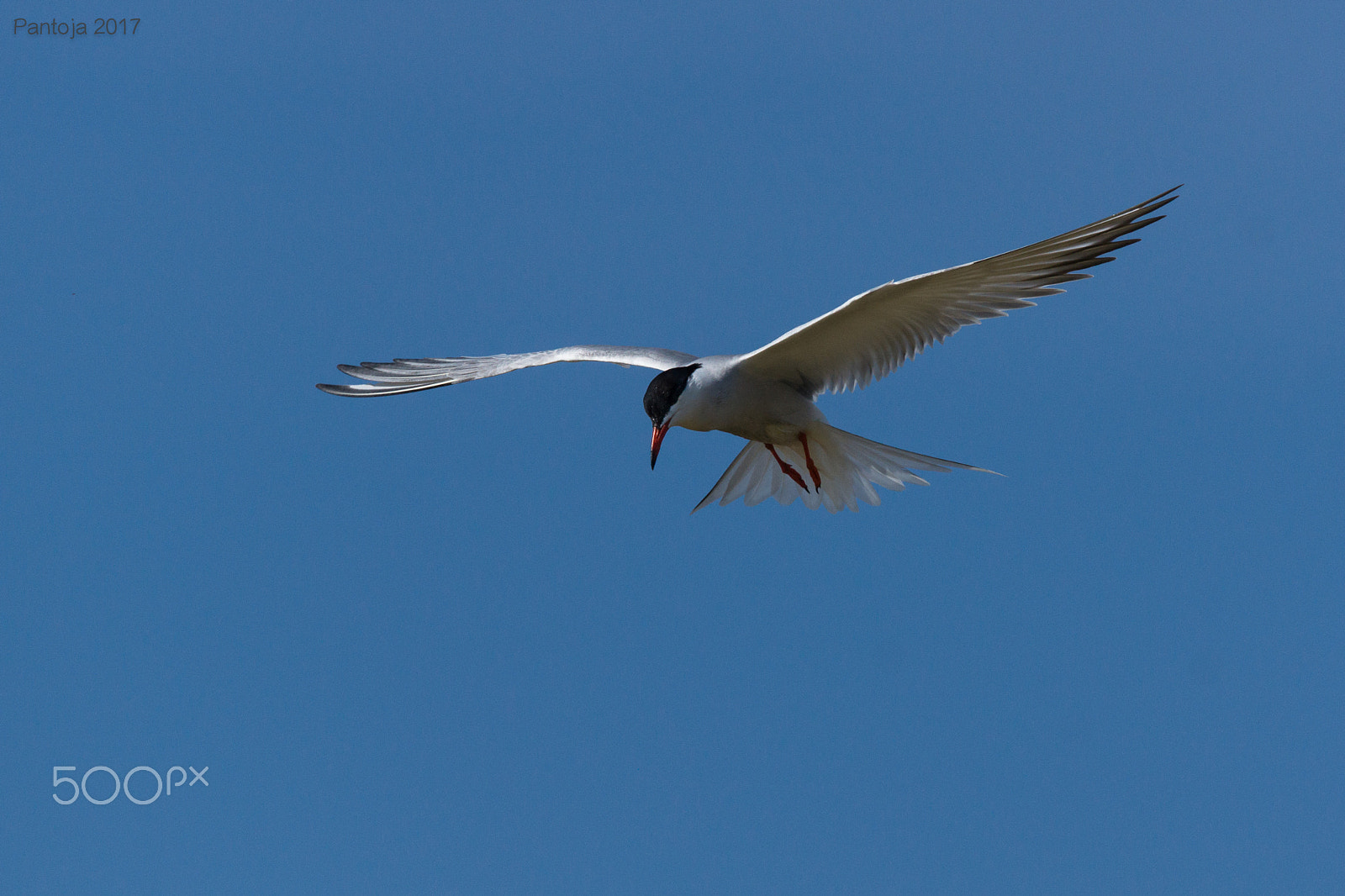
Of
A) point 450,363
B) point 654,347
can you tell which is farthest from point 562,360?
point 450,363

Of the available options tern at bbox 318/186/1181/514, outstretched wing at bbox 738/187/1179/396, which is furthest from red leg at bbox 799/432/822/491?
outstretched wing at bbox 738/187/1179/396

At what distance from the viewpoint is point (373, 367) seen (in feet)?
24.2

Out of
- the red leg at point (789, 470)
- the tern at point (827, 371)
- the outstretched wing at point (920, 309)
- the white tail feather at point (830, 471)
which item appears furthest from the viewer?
A: the red leg at point (789, 470)

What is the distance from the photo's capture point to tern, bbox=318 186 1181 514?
4.73 meters

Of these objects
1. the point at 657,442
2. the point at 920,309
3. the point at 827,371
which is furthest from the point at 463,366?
the point at 920,309

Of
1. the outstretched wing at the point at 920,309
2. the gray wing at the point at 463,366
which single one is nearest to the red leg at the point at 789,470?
the outstretched wing at the point at 920,309

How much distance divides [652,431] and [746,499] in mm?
1373

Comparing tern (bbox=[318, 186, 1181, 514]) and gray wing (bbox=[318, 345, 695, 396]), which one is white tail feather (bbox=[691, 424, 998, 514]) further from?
gray wing (bbox=[318, 345, 695, 396])

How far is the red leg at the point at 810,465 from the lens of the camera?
596 centimetres

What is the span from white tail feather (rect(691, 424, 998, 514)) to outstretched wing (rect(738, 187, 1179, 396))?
1.20ft

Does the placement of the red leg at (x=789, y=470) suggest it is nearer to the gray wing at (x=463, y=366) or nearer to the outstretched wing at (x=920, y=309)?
A: the outstretched wing at (x=920, y=309)

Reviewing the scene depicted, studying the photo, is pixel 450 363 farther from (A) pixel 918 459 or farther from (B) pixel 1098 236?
(B) pixel 1098 236

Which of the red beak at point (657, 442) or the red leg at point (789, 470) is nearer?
the red beak at point (657, 442)

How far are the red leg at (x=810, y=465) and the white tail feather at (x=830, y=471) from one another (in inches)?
0.9
